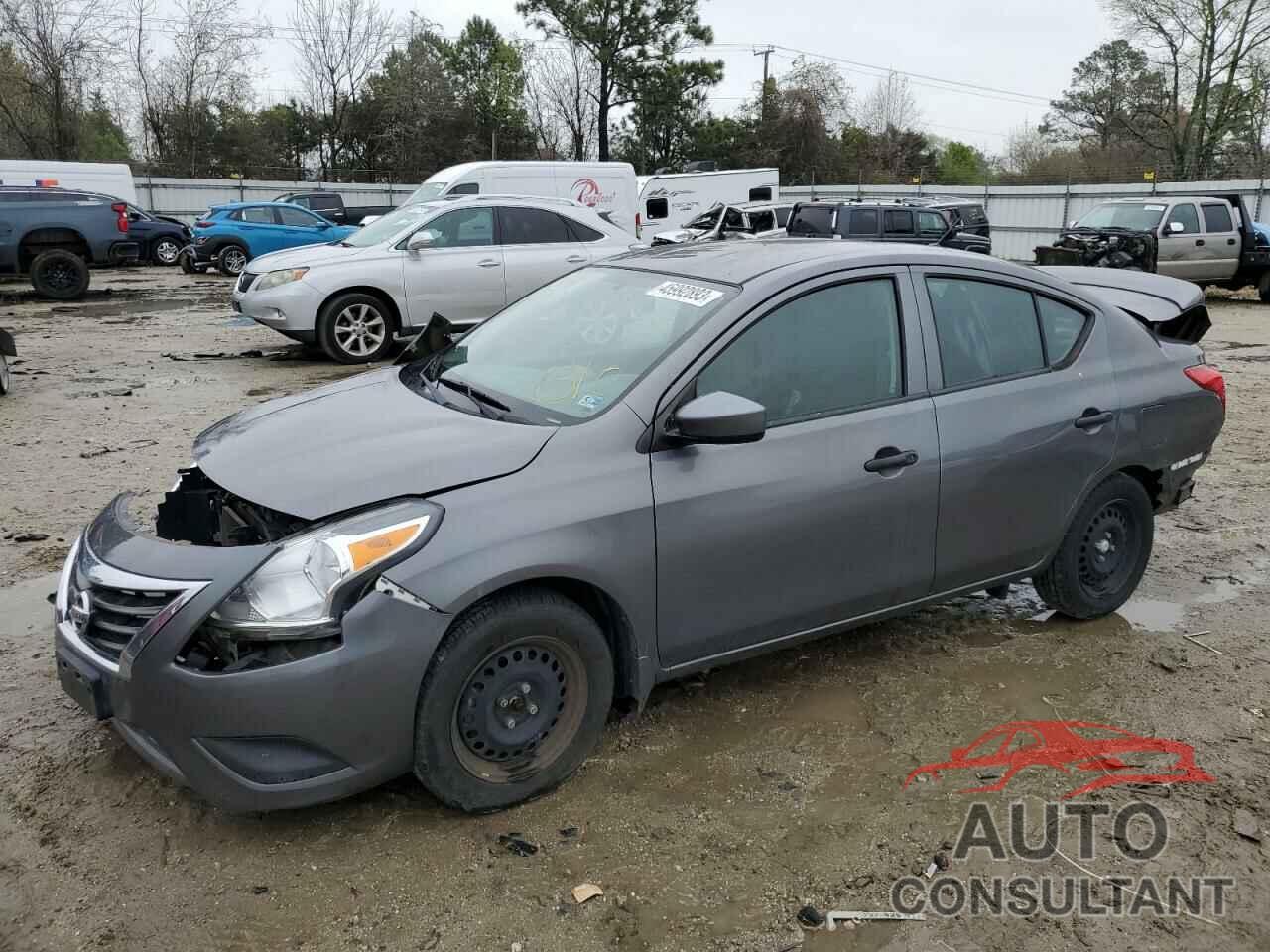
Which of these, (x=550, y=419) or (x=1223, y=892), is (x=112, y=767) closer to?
(x=550, y=419)

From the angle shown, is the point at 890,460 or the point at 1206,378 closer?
the point at 890,460

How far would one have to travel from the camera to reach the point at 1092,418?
4.18m

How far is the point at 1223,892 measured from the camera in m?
2.84

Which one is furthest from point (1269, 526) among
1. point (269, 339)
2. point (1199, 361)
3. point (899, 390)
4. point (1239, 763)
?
point (269, 339)

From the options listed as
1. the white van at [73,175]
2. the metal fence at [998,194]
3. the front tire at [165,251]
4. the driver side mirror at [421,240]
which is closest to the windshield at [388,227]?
the driver side mirror at [421,240]

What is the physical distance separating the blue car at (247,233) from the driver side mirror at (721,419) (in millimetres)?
20765

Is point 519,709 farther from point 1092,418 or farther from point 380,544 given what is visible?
point 1092,418

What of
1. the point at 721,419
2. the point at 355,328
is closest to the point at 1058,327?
the point at 721,419

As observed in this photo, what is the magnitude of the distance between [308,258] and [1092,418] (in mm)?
8834

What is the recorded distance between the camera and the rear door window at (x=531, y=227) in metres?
11.3

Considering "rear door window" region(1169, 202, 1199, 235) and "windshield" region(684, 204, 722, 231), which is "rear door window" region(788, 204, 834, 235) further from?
"rear door window" region(1169, 202, 1199, 235)

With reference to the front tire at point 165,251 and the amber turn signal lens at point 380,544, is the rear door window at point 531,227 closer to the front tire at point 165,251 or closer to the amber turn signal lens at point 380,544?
the amber turn signal lens at point 380,544

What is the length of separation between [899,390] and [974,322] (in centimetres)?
55

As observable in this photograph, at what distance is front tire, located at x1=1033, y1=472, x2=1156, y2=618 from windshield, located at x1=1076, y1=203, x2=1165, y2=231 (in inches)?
605
